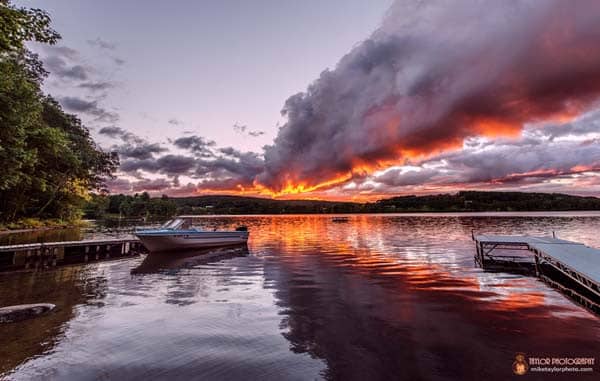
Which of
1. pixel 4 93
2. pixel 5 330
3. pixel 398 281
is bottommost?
pixel 398 281

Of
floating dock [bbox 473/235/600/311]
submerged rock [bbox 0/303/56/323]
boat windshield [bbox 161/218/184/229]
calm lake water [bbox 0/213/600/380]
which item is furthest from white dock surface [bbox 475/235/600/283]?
boat windshield [bbox 161/218/184/229]

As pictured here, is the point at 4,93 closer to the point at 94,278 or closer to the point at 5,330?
the point at 94,278

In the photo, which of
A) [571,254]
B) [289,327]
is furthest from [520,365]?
[571,254]

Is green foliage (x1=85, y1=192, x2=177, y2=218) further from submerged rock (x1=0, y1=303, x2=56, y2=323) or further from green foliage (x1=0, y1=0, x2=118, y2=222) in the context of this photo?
submerged rock (x1=0, y1=303, x2=56, y2=323)

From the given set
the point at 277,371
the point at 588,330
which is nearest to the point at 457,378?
the point at 277,371

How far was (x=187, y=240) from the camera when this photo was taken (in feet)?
94.4

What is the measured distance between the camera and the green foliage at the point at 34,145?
11.1m

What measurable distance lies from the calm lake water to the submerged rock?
1.52 feet

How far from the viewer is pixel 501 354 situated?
7.69 meters

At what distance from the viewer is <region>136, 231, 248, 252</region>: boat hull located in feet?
87.7

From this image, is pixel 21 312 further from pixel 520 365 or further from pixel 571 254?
pixel 571 254

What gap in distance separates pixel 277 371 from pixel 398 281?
11.1 meters

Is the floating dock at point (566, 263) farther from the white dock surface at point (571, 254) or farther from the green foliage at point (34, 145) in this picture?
the green foliage at point (34, 145)

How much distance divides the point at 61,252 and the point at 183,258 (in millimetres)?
11177
